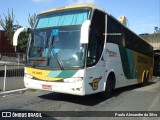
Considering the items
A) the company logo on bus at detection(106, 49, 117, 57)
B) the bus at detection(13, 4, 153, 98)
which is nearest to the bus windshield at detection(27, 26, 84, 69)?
the bus at detection(13, 4, 153, 98)

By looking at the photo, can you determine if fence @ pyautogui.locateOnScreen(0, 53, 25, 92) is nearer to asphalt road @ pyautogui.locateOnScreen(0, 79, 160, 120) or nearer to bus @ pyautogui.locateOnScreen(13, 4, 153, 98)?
asphalt road @ pyautogui.locateOnScreen(0, 79, 160, 120)

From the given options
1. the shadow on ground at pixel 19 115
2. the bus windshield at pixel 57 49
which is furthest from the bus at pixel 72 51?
the shadow on ground at pixel 19 115

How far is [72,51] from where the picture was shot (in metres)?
9.64

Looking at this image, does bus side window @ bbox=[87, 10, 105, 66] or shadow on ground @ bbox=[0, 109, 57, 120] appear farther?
bus side window @ bbox=[87, 10, 105, 66]

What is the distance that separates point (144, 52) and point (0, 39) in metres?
29.1

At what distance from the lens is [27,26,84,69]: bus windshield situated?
31.5 ft

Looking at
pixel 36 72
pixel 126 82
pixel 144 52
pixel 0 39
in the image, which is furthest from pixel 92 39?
pixel 0 39

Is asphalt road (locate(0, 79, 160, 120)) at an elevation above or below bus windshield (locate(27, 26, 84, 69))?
below

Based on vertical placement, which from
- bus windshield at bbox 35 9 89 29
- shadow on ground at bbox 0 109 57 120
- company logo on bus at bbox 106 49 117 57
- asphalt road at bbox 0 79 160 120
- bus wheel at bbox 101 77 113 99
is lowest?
asphalt road at bbox 0 79 160 120

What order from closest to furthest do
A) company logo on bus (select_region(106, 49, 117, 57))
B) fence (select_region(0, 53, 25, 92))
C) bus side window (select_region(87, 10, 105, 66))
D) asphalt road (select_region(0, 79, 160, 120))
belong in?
asphalt road (select_region(0, 79, 160, 120)) → bus side window (select_region(87, 10, 105, 66)) → company logo on bus (select_region(106, 49, 117, 57)) → fence (select_region(0, 53, 25, 92))

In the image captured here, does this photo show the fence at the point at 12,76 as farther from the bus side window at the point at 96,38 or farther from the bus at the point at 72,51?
the bus side window at the point at 96,38

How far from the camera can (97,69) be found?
10445 mm

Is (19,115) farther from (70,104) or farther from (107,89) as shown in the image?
(107,89)

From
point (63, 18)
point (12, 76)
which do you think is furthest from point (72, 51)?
point (12, 76)
